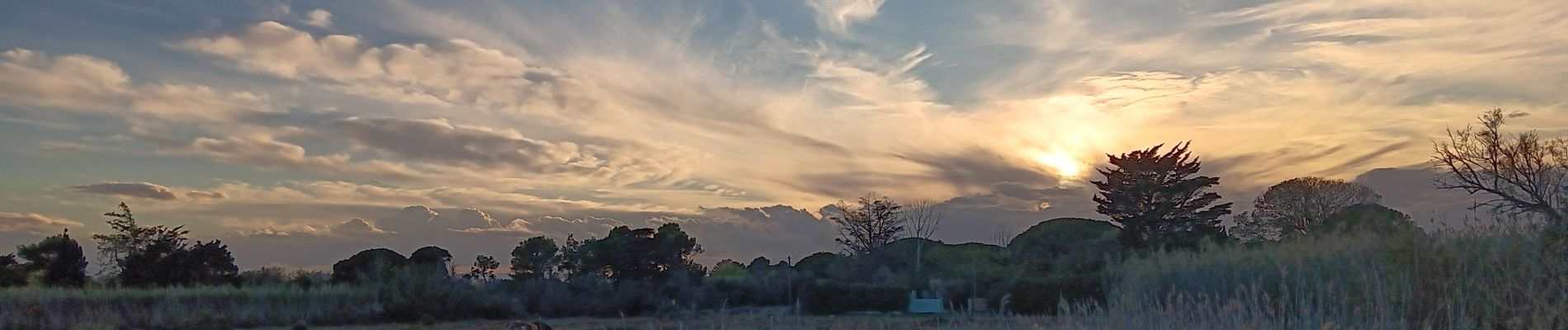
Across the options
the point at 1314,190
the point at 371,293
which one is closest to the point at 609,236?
the point at 371,293

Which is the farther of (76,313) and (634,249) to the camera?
(634,249)

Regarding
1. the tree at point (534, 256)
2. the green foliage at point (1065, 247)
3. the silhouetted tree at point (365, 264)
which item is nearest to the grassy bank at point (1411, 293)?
→ the green foliage at point (1065, 247)

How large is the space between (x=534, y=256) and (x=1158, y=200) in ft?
83.4

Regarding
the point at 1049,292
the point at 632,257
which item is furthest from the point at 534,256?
the point at 1049,292

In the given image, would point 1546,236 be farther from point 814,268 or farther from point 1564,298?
point 814,268

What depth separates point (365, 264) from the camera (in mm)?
42594

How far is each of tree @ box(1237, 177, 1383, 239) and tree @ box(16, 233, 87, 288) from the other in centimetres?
Result: 4048

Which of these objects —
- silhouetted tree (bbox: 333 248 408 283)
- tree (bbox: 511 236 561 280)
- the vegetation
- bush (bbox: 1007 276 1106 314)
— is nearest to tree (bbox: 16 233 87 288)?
the vegetation

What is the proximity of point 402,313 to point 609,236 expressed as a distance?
13.2 m

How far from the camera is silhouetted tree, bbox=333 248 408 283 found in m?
36.2

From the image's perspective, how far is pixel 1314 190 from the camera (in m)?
45.3

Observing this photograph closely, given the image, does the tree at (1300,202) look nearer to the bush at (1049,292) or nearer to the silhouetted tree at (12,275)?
the bush at (1049,292)

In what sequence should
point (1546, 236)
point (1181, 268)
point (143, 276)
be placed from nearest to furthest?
point (1546, 236) → point (1181, 268) → point (143, 276)

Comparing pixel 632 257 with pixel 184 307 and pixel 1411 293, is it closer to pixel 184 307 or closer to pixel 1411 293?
pixel 184 307
